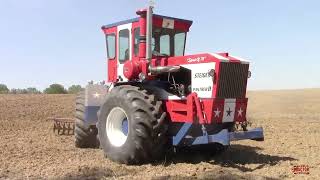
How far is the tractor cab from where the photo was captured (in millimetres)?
11023

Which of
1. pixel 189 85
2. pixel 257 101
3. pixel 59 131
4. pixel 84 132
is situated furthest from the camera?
A: pixel 257 101

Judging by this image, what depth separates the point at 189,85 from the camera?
10.4 metres

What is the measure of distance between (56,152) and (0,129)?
6.22m

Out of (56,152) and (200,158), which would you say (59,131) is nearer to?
(56,152)

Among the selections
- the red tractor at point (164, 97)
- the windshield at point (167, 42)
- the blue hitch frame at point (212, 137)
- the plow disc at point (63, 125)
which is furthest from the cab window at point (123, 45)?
the plow disc at point (63, 125)

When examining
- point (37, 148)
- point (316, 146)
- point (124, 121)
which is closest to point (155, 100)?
point (124, 121)

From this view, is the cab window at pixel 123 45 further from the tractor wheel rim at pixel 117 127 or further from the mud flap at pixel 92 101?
the tractor wheel rim at pixel 117 127

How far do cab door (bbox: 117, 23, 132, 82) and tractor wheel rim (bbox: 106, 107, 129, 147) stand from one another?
94cm

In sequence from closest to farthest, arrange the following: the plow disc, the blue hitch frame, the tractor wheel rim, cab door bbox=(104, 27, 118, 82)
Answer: the blue hitch frame, the tractor wheel rim, cab door bbox=(104, 27, 118, 82), the plow disc

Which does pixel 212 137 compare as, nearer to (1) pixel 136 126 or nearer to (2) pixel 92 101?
(1) pixel 136 126

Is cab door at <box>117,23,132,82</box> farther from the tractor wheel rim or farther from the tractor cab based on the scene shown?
the tractor wheel rim

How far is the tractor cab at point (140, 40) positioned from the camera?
36.2ft

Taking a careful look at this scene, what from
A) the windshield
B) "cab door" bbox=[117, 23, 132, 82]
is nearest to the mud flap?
"cab door" bbox=[117, 23, 132, 82]

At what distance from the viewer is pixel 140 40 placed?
11008mm
